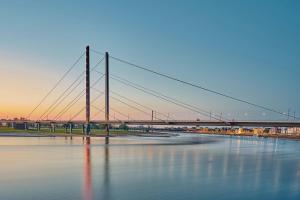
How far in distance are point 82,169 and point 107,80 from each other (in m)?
60.4

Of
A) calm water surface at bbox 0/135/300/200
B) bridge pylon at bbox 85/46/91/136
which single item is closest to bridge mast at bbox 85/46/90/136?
bridge pylon at bbox 85/46/91/136

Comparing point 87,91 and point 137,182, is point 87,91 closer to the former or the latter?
point 87,91

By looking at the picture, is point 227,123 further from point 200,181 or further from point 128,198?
point 128,198

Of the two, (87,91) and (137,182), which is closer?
(137,182)

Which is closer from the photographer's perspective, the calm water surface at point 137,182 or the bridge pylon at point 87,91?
the calm water surface at point 137,182

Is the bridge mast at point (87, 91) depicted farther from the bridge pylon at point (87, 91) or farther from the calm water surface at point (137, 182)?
the calm water surface at point (137, 182)

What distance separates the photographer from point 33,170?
24094 mm

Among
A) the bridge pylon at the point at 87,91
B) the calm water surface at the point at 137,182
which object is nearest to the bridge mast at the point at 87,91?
the bridge pylon at the point at 87,91

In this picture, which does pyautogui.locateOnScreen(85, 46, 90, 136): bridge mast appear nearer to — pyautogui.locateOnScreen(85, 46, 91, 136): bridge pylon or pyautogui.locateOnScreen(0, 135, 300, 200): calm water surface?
pyautogui.locateOnScreen(85, 46, 91, 136): bridge pylon

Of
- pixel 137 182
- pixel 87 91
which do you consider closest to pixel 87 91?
pixel 87 91

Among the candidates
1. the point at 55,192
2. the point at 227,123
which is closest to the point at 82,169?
the point at 55,192

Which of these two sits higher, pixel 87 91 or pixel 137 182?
pixel 87 91

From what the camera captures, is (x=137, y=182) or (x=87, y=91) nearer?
(x=137, y=182)

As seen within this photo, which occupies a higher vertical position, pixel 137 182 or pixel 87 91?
pixel 87 91
